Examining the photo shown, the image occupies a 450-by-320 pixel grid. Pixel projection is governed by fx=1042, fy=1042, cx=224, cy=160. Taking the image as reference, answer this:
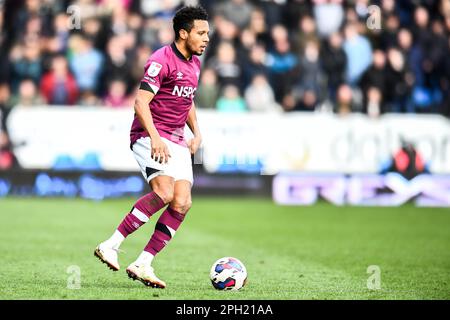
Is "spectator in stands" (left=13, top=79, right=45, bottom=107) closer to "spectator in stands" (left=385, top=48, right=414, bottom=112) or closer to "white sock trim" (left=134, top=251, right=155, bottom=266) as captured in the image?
"spectator in stands" (left=385, top=48, right=414, bottom=112)

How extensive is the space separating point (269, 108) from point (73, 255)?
900 centimetres

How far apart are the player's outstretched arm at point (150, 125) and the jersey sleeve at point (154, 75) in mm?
48

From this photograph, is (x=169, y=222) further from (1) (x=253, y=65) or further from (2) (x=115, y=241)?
(1) (x=253, y=65)

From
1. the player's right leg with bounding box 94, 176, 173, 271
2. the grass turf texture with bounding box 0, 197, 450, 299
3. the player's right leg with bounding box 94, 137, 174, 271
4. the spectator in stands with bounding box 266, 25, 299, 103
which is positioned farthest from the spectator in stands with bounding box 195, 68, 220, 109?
the player's right leg with bounding box 94, 176, 173, 271

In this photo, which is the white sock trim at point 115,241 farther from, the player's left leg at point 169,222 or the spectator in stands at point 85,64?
the spectator in stands at point 85,64

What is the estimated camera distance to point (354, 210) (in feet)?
59.1

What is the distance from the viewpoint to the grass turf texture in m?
8.45

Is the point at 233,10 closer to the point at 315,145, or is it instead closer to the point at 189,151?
the point at 315,145

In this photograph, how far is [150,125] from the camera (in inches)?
331

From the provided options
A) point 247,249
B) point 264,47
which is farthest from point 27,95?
point 247,249

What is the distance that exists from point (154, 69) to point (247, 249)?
13.5 feet

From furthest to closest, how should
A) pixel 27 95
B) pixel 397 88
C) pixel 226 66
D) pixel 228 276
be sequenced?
pixel 397 88, pixel 226 66, pixel 27 95, pixel 228 276

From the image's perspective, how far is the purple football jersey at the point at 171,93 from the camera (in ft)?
28.4

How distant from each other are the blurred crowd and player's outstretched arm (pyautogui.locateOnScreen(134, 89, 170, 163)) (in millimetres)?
10401
